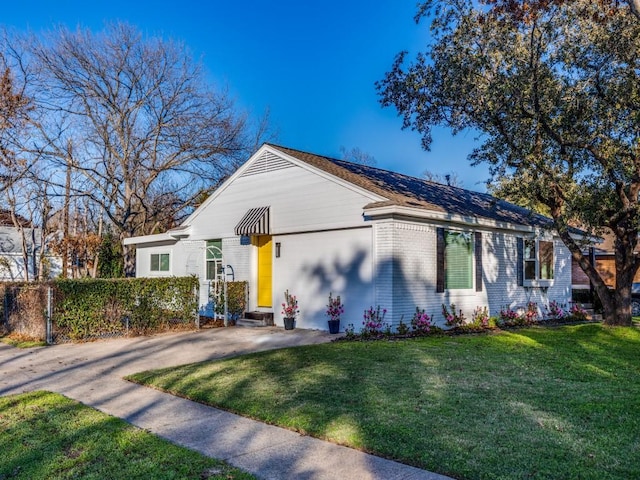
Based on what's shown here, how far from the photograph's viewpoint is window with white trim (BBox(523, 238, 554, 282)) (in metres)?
16.1

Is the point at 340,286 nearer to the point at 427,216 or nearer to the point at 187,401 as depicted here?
the point at 427,216

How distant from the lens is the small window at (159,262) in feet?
63.0

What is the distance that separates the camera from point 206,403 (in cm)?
619

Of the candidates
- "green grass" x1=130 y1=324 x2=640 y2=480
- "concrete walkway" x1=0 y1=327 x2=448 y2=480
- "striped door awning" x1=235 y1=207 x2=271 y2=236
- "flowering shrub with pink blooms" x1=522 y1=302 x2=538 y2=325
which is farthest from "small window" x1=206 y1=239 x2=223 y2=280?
"flowering shrub with pink blooms" x1=522 y1=302 x2=538 y2=325

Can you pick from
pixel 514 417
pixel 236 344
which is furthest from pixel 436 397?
pixel 236 344

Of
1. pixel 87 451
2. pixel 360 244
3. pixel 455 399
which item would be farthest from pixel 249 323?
pixel 87 451

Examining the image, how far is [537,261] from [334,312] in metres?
7.68

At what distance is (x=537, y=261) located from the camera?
1628 cm

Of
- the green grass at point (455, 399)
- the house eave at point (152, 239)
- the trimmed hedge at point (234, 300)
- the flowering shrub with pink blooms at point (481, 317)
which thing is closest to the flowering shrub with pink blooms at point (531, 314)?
the flowering shrub with pink blooms at point (481, 317)

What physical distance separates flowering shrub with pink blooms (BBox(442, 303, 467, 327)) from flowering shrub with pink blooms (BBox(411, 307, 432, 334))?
3.26 ft

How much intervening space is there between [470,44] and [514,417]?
887 cm

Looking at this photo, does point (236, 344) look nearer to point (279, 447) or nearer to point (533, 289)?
point (279, 447)

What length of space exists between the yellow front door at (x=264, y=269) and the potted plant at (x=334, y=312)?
99.7 inches

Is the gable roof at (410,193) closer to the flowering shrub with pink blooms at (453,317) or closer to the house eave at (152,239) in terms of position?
the flowering shrub with pink blooms at (453,317)
